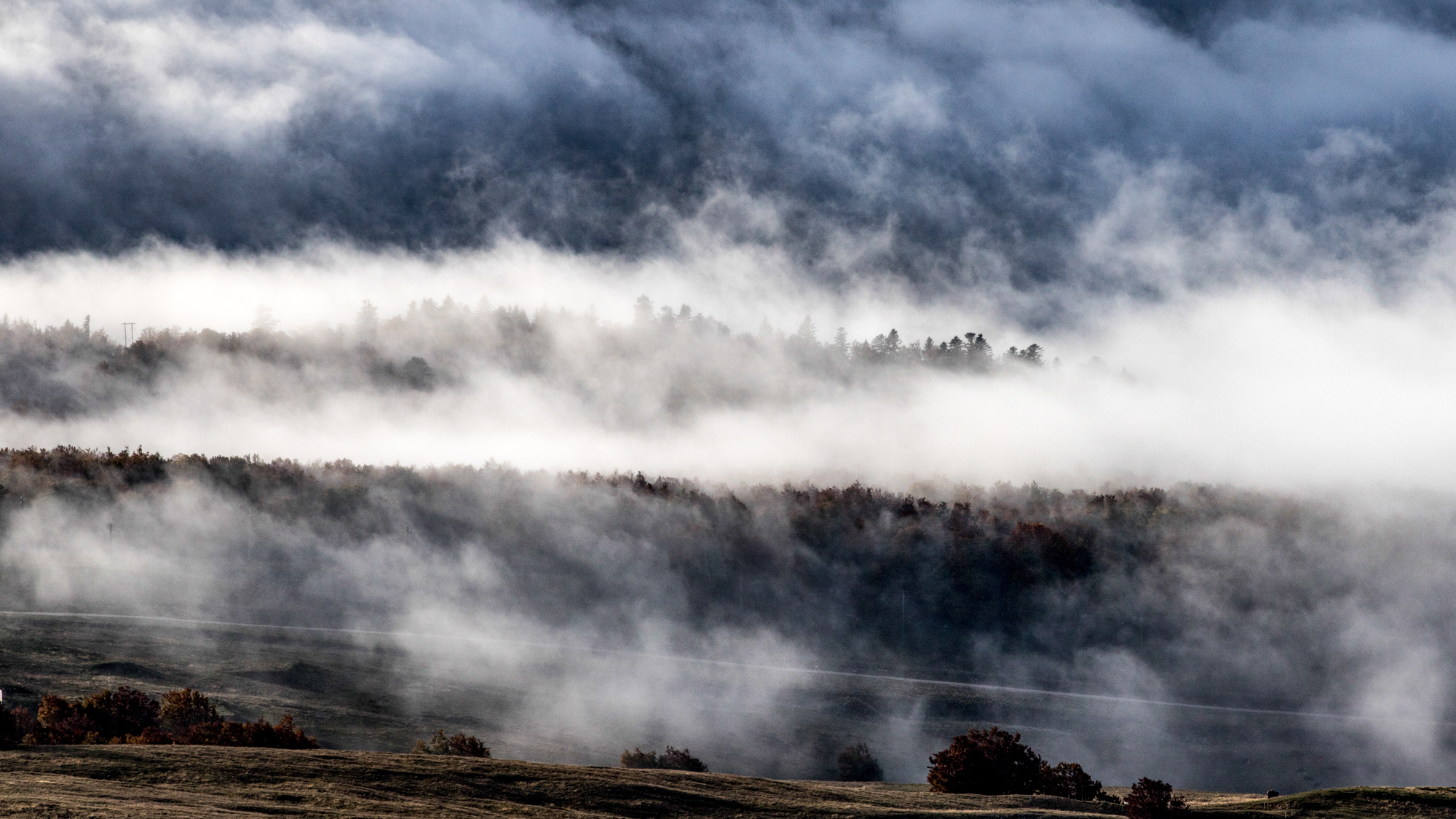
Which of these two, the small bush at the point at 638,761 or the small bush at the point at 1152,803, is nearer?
the small bush at the point at 1152,803

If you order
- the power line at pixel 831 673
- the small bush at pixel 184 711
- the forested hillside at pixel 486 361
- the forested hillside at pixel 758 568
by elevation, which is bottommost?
the small bush at pixel 184 711

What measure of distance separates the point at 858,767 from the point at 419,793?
32036 mm

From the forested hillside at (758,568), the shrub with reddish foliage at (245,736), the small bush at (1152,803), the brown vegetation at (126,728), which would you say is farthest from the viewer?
the forested hillside at (758,568)

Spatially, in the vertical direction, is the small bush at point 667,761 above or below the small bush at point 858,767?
above

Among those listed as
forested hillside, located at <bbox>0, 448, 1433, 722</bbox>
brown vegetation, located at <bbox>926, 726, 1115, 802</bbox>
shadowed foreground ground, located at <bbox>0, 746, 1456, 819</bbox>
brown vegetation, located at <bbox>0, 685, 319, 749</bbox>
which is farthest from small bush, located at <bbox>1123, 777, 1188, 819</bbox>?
forested hillside, located at <bbox>0, 448, 1433, 722</bbox>

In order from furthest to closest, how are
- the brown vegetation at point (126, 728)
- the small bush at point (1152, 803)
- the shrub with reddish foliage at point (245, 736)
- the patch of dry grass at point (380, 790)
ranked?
the shrub with reddish foliage at point (245, 736), the brown vegetation at point (126, 728), the small bush at point (1152, 803), the patch of dry grass at point (380, 790)

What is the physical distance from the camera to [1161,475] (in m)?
113

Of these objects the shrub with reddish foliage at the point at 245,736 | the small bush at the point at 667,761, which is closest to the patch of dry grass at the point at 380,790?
the shrub with reddish foliage at the point at 245,736

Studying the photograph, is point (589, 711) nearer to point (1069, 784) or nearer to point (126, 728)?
point (126, 728)

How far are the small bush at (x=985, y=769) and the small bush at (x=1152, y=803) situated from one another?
4.43m

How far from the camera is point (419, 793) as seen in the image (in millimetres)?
22875

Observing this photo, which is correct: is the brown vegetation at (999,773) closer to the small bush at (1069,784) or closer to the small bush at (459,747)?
the small bush at (1069,784)

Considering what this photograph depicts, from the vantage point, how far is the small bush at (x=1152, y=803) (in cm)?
2816

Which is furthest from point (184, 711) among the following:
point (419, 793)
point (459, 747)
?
point (419, 793)
